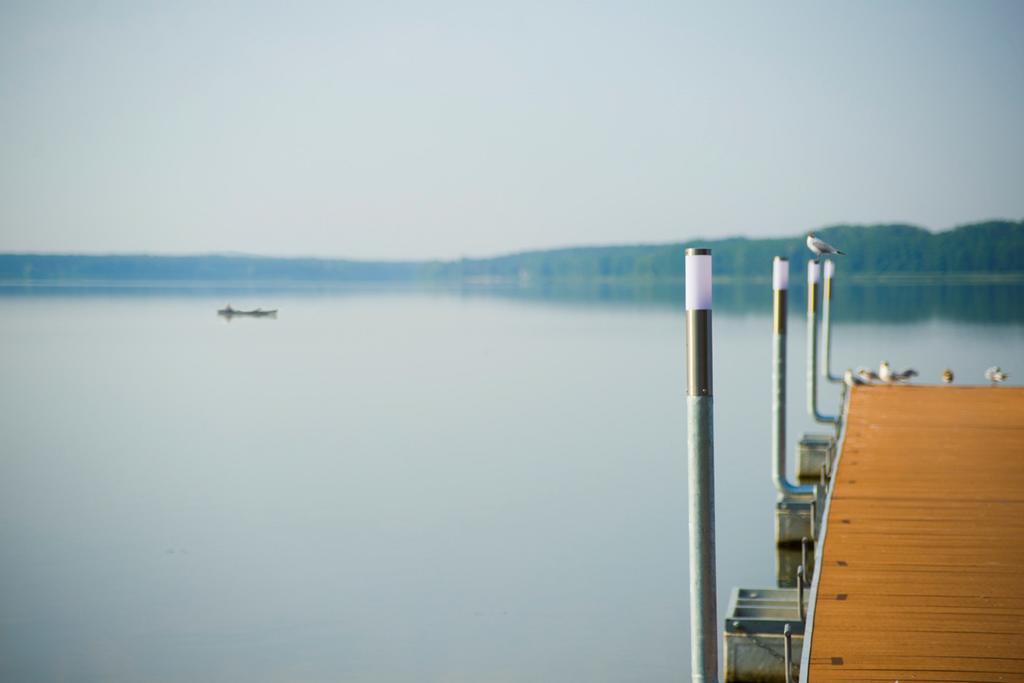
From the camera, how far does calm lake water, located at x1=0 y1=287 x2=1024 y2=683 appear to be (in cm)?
1212

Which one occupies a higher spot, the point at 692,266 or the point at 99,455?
the point at 692,266

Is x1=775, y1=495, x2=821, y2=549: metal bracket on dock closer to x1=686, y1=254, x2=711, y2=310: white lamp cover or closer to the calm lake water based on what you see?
the calm lake water

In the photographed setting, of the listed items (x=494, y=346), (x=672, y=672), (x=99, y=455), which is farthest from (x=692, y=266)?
(x=494, y=346)

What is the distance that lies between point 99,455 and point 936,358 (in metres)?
33.1

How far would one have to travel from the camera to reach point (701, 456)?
575cm

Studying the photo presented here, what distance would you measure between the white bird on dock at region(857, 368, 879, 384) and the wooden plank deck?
643cm

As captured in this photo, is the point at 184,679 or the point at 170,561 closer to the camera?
the point at 184,679

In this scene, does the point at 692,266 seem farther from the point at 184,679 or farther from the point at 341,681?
the point at 184,679

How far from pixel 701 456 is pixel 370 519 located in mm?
12812

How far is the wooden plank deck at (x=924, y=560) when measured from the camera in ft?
21.9

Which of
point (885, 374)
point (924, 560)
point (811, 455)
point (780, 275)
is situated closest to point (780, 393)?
point (780, 275)

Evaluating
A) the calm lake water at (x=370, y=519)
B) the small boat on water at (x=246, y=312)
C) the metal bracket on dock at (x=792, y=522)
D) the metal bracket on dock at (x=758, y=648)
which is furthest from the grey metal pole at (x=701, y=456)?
the small boat on water at (x=246, y=312)

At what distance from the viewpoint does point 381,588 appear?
46.3 feet

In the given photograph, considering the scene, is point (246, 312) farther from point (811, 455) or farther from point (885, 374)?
point (811, 455)
